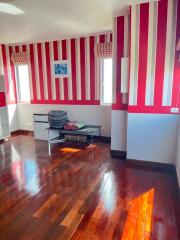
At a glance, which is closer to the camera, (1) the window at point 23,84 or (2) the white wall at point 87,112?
(2) the white wall at point 87,112

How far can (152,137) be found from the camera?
117 inches

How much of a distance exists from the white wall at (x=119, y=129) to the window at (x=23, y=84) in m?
3.05

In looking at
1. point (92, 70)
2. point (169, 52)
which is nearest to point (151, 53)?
point (169, 52)

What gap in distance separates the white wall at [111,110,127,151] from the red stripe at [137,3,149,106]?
1.58 ft

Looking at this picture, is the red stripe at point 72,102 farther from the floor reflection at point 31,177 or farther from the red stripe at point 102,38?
the floor reflection at point 31,177

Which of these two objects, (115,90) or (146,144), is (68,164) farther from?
(115,90)

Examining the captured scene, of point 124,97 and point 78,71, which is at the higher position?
point 78,71

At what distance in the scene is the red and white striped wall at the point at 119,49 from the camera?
3100mm

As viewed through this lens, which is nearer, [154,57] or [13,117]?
[154,57]

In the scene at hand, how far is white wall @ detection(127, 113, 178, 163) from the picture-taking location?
2.88 m

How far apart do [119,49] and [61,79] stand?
2005mm

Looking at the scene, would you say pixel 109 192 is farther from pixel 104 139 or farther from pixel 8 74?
pixel 8 74

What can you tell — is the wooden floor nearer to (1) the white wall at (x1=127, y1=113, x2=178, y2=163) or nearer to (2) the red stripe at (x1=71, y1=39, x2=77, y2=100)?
(1) the white wall at (x1=127, y1=113, x2=178, y2=163)

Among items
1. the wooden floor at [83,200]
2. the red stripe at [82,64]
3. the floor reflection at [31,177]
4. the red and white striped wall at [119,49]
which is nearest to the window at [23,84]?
the red stripe at [82,64]
